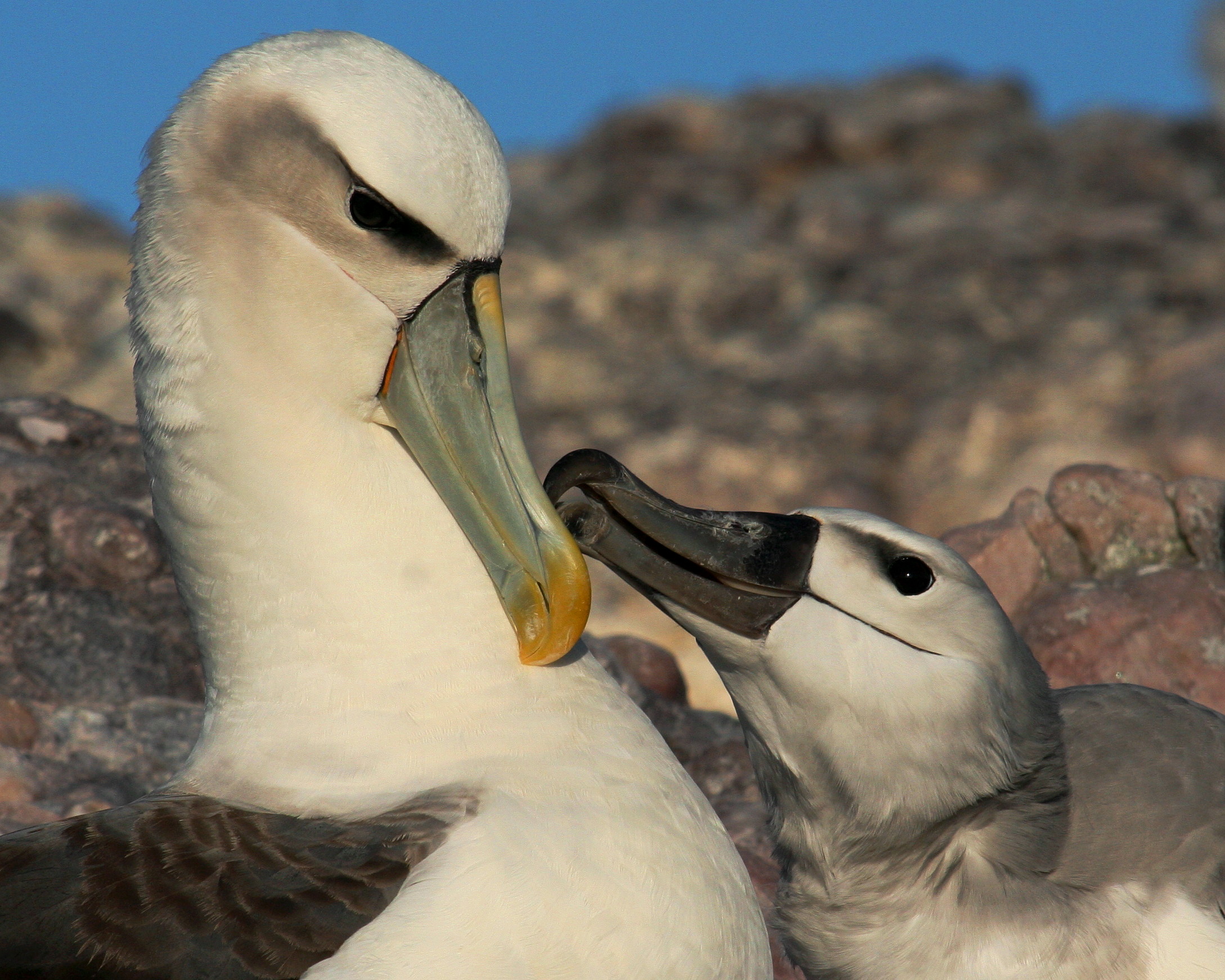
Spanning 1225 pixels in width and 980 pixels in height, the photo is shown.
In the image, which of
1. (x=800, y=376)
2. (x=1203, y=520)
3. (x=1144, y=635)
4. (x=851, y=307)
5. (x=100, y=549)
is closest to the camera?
(x=1144, y=635)

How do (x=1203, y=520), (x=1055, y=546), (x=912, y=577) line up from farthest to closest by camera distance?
(x=1055, y=546)
(x=1203, y=520)
(x=912, y=577)

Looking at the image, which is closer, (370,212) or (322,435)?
(370,212)

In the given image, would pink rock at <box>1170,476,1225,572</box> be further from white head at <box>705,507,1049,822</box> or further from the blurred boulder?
white head at <box>705,507,1049,822</box>

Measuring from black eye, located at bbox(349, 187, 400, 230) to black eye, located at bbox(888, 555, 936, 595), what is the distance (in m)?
1.44

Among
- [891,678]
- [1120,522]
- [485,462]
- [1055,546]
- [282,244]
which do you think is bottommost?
[1055,546]

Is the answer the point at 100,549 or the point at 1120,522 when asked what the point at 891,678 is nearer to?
Result: the point at 1120,522

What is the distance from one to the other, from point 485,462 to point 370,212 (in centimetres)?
57

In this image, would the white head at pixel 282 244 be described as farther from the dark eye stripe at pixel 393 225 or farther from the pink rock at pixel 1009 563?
the pink rock at pixel 1009 563

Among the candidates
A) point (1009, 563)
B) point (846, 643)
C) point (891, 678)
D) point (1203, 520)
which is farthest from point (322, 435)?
point (1203, 520)

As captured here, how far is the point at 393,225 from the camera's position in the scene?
112 inches

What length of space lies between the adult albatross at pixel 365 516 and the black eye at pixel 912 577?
2.36 ft

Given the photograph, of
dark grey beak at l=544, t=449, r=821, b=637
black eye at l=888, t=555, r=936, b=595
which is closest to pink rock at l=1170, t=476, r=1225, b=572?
black eye at l=888, t=555, r=936, b=595

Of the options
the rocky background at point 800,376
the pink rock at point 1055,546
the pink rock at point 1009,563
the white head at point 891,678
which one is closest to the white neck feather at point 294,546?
the white head at point 891,678

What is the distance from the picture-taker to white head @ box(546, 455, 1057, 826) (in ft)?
10.5
